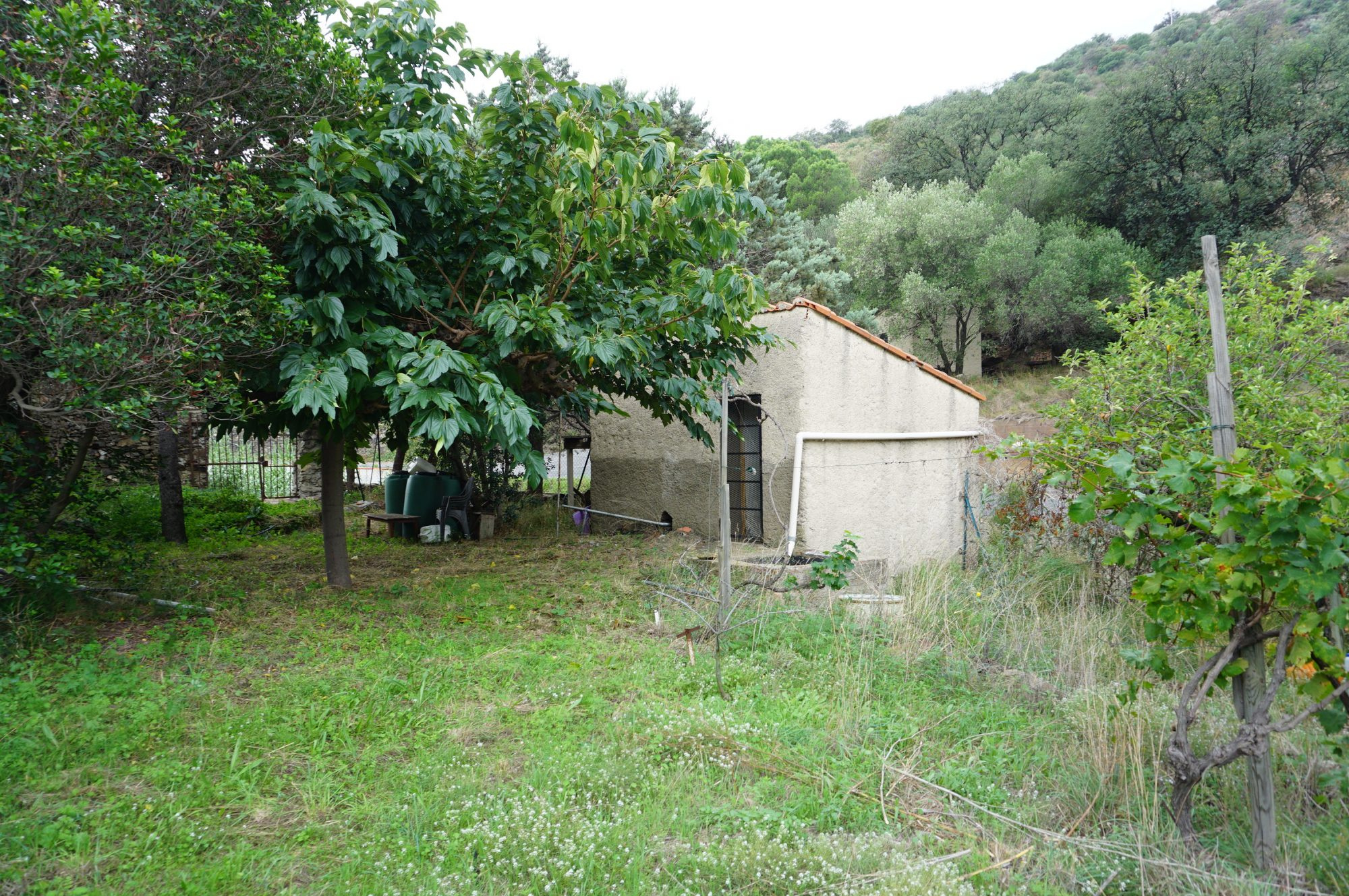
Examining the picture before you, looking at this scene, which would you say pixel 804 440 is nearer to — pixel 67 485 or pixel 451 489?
pixel 451 489

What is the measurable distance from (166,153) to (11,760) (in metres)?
3.11

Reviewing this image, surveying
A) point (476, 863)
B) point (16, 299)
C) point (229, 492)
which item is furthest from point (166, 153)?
point (229, 492)

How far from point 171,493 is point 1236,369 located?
1155 centimetres

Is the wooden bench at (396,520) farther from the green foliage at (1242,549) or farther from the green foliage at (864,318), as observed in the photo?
the green foliage at (864,318)

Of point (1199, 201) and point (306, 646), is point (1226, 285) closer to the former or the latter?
point (306, 646)

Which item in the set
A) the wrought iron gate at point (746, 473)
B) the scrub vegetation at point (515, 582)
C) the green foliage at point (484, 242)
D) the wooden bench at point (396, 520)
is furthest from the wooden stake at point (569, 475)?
the green foliage at point (484, 242)

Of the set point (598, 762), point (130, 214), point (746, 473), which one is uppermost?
point (130, 214)

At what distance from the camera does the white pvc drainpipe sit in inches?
285

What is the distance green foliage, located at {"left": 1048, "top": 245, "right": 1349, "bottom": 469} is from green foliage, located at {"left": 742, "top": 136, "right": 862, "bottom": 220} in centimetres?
2267

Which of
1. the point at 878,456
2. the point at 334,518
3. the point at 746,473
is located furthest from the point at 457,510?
the point at 878,456

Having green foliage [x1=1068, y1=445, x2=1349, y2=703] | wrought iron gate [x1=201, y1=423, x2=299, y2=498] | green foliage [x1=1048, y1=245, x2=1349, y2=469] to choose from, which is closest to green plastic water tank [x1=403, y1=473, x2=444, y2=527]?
wrought iron gate [x1=201, y1=423, x2=299, y2=498]

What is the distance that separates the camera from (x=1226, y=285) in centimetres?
636

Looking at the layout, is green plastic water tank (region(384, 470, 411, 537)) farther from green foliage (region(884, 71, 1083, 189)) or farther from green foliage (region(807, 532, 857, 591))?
green foliage (region(884, 71, 1083, 189))

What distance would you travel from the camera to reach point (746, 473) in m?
8.39
